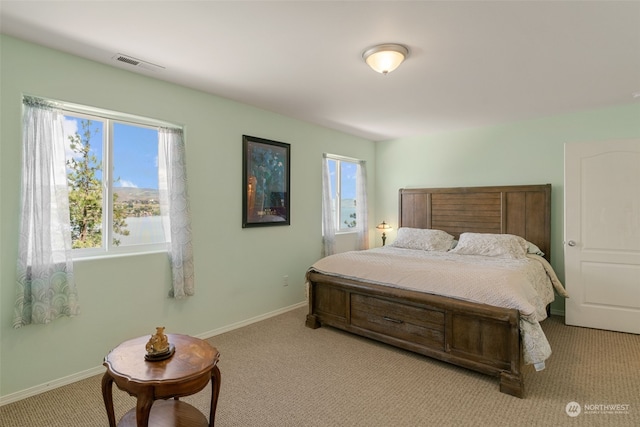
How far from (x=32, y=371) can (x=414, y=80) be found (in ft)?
12.4

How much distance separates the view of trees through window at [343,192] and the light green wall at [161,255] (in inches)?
21.2

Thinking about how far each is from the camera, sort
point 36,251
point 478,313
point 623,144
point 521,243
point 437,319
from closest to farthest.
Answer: point 36,251 → point 478,313 → point 437,319 → point 623,144 → point 521,243

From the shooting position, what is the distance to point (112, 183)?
285cm

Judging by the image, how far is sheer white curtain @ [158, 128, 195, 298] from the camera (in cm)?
310

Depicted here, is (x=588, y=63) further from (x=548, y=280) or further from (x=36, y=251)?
(x=36, y=251)

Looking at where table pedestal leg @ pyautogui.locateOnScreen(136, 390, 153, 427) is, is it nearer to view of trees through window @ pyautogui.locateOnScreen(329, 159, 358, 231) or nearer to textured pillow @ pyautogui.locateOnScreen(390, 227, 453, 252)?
textured pillow @ pyautogui.locateOnScreen(390, 227, 453, 252)

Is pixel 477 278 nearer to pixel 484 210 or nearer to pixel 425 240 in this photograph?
pixel 425 240

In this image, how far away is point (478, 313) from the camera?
2553mm

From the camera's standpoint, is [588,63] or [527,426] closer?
[527,426]

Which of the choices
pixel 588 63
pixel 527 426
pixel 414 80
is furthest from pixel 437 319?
pixel 588 63

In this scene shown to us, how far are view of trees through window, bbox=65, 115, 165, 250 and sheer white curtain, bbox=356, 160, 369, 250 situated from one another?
3.13 meters

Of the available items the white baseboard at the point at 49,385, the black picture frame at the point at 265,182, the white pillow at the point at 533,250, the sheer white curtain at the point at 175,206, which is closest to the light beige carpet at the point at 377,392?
the white baseboard at the point at 49,385

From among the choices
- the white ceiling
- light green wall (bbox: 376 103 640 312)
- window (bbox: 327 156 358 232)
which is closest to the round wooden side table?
the white ceiling

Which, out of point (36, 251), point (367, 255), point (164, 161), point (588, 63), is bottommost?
point (367, 255)
